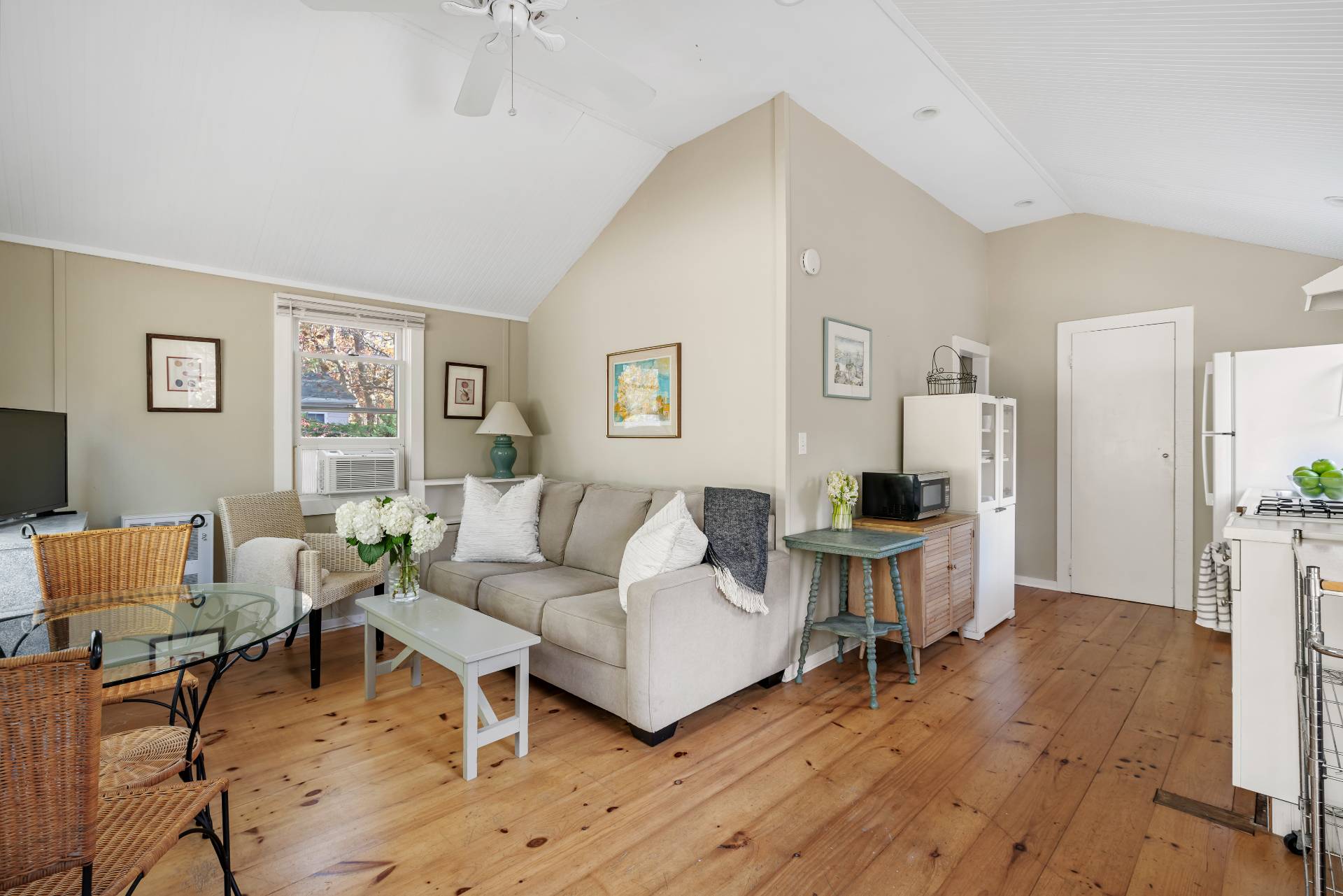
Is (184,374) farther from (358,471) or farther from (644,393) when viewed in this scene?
(644,393)

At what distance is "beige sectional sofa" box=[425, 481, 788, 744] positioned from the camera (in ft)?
8.18

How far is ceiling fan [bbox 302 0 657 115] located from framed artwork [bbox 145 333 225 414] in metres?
2.28

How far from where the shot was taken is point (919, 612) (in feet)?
11.0

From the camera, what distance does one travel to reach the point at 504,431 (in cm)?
448

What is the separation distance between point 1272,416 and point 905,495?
5.74ft

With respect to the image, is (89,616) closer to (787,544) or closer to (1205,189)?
(787,544)

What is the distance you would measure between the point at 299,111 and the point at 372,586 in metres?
2.52

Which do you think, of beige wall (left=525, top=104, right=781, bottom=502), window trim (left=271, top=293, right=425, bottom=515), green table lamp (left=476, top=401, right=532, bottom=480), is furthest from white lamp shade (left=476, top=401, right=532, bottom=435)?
window trim (left=271, top=293, right=425, bottom=515)

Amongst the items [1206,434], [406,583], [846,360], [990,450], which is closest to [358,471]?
[406,583]

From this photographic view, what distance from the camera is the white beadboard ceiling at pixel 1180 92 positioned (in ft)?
6.27

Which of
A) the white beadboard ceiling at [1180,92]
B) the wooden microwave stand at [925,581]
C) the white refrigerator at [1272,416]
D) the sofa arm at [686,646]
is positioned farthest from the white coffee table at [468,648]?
the white refrigerator at [1272,416]

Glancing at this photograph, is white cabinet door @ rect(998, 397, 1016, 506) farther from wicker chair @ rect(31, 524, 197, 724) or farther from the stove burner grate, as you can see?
wicker chair @ rect(31, 524, 197, 724)

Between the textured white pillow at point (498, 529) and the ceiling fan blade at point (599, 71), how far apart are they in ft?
7.61

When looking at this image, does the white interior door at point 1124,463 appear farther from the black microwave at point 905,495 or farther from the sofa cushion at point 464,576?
the sofa cushion at point 464,576
